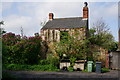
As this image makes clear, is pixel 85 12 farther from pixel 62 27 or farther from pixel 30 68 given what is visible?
pixel 30 68

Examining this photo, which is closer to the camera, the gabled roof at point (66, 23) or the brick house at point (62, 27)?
the brick house at point (62, 27)

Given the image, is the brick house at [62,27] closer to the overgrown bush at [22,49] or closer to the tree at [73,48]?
the overgrown bush at [22,49]

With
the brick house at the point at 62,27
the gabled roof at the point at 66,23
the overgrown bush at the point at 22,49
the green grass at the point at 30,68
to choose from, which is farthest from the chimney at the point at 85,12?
the green grass at the point at 30,68

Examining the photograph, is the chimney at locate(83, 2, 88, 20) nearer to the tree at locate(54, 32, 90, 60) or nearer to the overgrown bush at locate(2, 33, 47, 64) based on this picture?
the tree at locate(54, 32, 90, 60)

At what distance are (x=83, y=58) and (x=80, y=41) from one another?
68.3 inches

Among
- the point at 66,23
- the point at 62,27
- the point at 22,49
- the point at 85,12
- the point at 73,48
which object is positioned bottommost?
the point at 22,49

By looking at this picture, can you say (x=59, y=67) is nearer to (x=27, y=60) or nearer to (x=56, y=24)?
(x=27, y=60)

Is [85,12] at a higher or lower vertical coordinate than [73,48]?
higher

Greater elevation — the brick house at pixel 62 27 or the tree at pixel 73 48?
the brick house at pixel 62 27

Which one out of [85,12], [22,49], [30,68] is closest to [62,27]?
[85,12]

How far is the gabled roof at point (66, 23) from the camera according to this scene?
Result: 20625 mm

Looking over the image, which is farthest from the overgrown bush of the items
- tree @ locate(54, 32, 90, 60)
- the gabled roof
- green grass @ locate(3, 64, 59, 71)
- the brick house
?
the gabled roof

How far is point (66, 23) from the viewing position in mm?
21625

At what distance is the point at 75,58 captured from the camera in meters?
16.2
